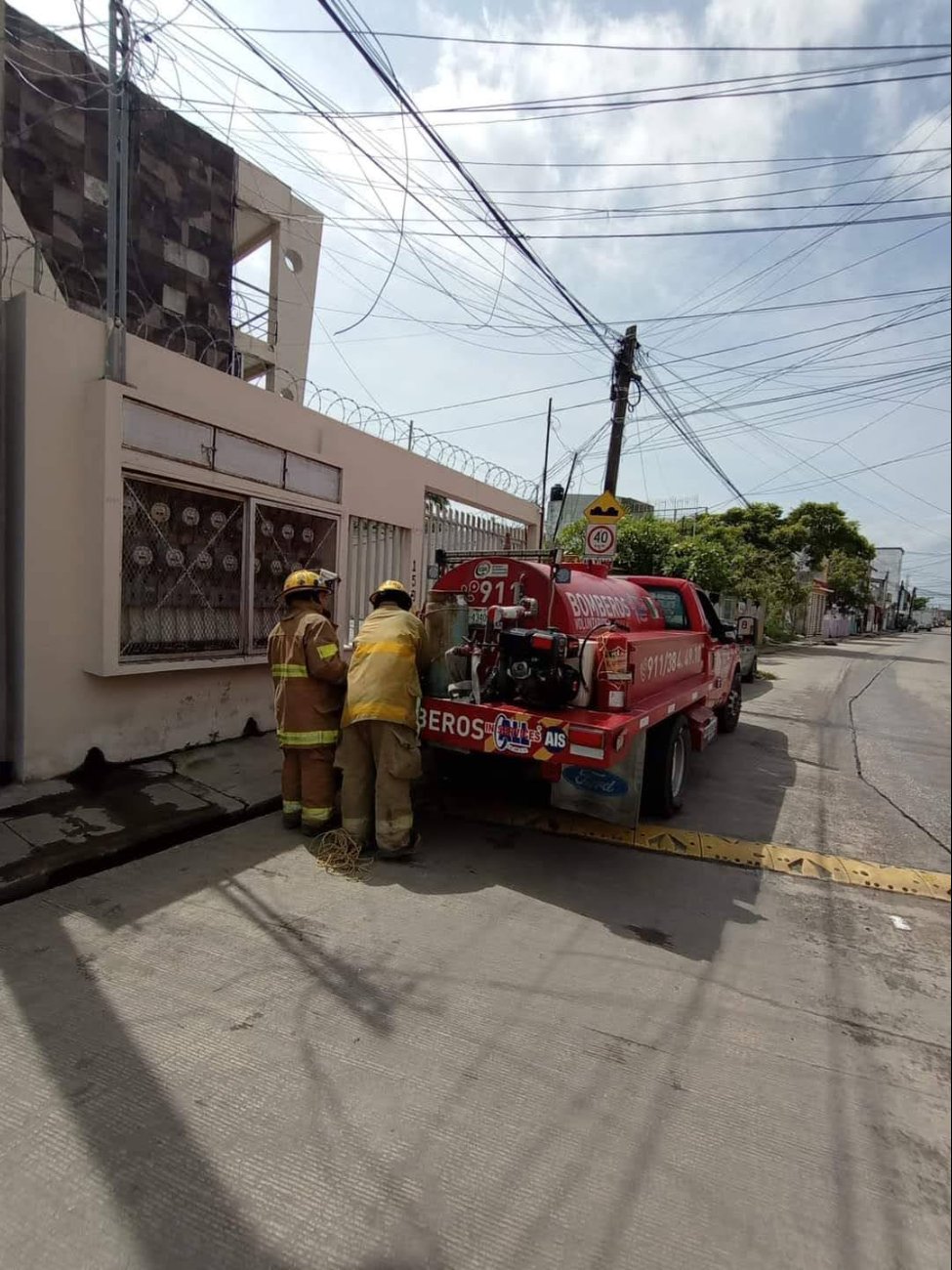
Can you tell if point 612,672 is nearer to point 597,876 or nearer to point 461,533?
point 597,876

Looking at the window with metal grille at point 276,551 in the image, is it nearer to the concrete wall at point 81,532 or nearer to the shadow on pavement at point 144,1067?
the concrete wall at point 81,532

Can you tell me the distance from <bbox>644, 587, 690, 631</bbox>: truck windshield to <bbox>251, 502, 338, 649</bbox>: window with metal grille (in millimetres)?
3635

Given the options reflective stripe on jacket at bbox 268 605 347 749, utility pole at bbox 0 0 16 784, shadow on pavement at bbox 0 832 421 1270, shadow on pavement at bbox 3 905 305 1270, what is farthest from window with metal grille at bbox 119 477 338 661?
shadow on pavement at bbox 3 905 305 1270

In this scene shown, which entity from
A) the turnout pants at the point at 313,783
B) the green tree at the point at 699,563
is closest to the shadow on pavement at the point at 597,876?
the turnout pants at the point at 313,783

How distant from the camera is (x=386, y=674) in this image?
4.32m

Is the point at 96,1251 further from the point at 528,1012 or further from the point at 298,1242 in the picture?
the point at 528,1012

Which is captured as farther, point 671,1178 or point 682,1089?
point 682,1089

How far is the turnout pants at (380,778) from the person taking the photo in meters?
4.29

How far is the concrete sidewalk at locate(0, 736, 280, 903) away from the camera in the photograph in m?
3.90

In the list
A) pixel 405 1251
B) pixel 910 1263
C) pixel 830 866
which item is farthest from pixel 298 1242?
pixel 830 866

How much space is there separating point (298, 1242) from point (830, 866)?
4.02 m

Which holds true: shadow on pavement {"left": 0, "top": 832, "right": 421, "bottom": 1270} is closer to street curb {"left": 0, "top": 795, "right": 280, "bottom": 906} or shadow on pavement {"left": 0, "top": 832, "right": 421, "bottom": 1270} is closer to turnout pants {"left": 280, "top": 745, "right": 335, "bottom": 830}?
street curb {"left": 0, "top": 795, "right": 280, "bottom": 906}

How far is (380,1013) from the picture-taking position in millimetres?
2742

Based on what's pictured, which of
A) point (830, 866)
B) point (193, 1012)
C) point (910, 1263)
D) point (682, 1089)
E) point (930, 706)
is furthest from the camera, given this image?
point (830, 866)
